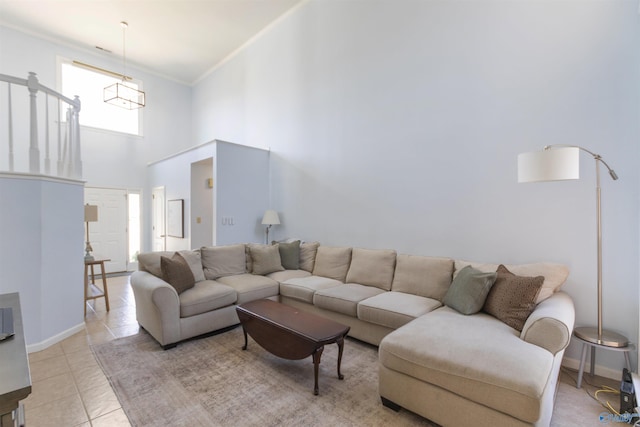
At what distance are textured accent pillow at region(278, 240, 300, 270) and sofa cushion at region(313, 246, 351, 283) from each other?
1.13ft

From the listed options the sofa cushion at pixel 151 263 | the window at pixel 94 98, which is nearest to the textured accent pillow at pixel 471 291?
the sofa cushion at pixel 151 263

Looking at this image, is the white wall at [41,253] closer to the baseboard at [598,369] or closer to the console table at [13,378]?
the console table at [13,378]

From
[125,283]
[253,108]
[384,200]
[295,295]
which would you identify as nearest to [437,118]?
[384,200]

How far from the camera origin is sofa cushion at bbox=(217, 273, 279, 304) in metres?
3.56

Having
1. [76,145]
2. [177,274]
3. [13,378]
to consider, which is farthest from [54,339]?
[13,378]

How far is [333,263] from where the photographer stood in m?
4.14

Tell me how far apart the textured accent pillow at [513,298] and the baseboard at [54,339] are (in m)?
4.27

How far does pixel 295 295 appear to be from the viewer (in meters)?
3.69

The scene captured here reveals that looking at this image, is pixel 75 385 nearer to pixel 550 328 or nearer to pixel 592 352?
pixel 550 328

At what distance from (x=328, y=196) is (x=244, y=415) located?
322 cm

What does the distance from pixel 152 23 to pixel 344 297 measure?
244 inches

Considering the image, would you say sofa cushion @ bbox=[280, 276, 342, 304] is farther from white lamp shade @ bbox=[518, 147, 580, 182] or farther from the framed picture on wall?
the framed picture on wall

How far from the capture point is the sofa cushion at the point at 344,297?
3111mm

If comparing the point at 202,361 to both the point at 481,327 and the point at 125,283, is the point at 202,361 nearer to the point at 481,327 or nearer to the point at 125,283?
the point at 481,327
